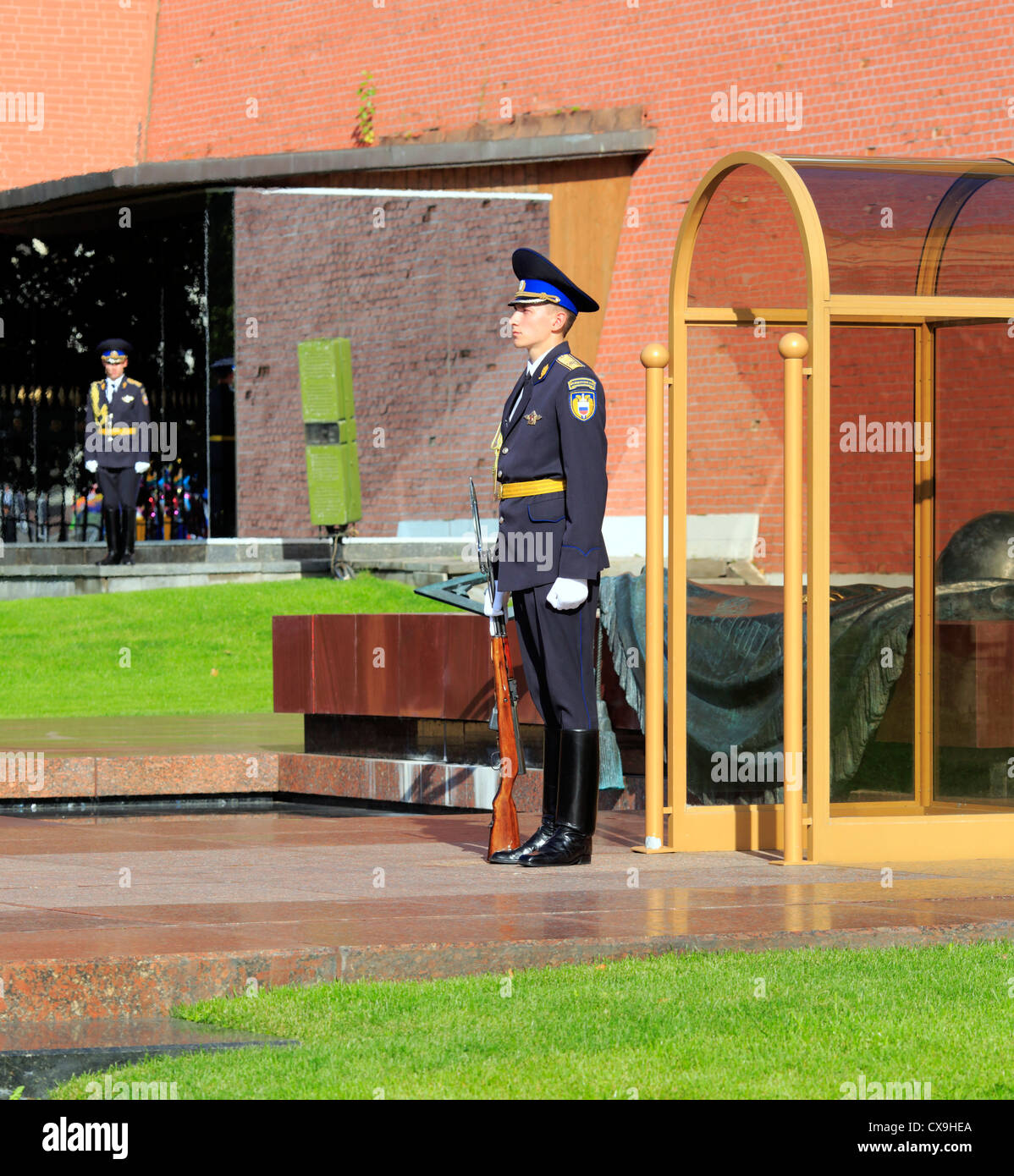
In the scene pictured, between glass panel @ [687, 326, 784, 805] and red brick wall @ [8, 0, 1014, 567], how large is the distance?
12.6 m

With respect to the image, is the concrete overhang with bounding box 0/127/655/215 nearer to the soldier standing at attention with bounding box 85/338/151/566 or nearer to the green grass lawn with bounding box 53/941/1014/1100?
the soldier standing at attention with bounding box 85/338/151/566

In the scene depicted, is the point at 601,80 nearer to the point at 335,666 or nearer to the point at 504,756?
the point at 335,666

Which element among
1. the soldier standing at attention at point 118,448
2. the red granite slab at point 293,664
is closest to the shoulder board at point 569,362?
the red granite slab at point 293,664

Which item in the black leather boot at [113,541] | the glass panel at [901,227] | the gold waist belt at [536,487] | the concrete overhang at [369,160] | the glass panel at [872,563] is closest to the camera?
the gold waist belt at [536,487]

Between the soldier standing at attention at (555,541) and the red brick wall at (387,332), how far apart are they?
15.6 m

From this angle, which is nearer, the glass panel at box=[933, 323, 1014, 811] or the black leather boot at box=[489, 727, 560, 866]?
the black leather boot at box=[489, 727, 560, 866]

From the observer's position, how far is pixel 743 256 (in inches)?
303

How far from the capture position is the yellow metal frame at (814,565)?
7059 mm

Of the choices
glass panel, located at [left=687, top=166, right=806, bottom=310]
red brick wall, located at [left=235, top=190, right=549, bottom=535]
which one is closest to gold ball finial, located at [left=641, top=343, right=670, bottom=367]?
glass panel, located at [left=687, top=166, right=806, bottom=310]

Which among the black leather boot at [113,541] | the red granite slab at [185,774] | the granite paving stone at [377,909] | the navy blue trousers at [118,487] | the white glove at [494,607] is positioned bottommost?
the red granite slab at [185,774]

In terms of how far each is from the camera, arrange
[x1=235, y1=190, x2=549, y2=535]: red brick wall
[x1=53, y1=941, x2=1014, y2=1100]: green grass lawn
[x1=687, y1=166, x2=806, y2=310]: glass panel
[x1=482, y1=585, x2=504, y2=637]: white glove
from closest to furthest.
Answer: [x1=53, y1=941, x2=1014, y2=1100]: green grass lawn, [x1=482, y1=585, x2=504, y2=637]: white glove, [x1=687, y1=166, x2=806, y2=310]: glass panel, [x1=235, y1=190, x2=549, y2=535]: red brick wall

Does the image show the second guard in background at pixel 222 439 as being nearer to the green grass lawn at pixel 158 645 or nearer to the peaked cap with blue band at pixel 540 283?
the green grass lawn at pixel 158 645

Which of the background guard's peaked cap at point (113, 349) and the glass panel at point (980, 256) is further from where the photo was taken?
the background guard's peaked cap at point (113, 349)

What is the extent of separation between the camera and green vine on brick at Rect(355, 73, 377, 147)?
82.6ft
